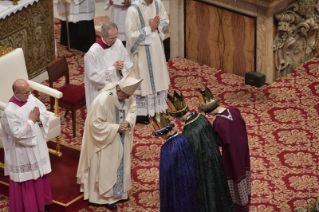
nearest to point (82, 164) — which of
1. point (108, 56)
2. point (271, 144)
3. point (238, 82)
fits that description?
point (108, 56)

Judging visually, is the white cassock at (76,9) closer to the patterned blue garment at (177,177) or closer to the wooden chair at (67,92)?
the wooden chair at (67,92)

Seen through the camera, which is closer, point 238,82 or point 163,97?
point 163,97

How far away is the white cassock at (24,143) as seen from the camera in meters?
7.11

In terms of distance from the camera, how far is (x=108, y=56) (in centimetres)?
850

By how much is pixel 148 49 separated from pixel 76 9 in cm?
240

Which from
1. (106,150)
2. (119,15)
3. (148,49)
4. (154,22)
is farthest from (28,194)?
(119,15)

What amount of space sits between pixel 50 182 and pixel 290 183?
8.97 ft

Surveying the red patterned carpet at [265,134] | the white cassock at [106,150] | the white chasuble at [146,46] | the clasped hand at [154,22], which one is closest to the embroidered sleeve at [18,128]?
the white cassock at [106,150]

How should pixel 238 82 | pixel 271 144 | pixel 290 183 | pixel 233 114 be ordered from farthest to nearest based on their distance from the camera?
Answer: pixel 238 82
pixel 271 144
pixel 290 183
pixel 233 114

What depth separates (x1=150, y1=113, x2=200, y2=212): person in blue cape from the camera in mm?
6441

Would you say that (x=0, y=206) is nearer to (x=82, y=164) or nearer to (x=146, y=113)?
(x=82, y=164)

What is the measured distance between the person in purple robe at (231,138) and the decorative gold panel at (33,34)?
413 centimetres

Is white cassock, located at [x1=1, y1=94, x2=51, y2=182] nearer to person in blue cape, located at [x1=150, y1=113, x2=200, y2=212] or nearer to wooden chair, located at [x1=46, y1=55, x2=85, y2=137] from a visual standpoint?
person in blue cape, located at [x1=150, y1=113, x2=200, y2=212]

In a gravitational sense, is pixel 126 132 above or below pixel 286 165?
above
